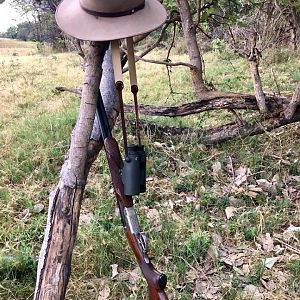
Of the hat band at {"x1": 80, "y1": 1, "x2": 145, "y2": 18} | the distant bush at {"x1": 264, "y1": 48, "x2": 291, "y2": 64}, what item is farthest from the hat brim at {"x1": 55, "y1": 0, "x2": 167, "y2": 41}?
the distant bush at {"x1": 264, "y1": 48, "x2": 291, "y2": 64}

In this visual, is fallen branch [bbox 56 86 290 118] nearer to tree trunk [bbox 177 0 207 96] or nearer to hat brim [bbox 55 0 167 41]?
tree trunk [bbox 177 0 207 96]

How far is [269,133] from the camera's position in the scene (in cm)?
353

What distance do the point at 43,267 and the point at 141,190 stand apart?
439mm

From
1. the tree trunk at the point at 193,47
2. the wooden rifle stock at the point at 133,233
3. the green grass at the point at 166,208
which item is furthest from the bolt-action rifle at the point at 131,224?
the tree trunk at the point at 193,47

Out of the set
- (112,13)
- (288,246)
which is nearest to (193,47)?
(288,246)

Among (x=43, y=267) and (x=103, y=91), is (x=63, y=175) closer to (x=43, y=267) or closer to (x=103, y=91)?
(x=43, y=267)

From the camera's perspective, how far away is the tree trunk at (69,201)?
145 centimetres

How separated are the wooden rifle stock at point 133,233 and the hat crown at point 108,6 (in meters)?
0.41

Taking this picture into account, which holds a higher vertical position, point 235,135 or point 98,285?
point 235,135

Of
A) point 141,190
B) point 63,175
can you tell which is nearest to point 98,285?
point 63,175

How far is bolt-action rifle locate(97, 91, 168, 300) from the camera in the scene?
1.27 metres

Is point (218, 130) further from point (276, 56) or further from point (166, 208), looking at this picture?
point (276, 56)

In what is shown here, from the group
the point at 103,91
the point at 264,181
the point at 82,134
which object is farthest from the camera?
the point at 264,181

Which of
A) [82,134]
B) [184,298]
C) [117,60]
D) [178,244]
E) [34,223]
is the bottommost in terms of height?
[184,298]
